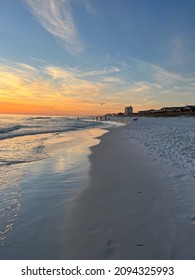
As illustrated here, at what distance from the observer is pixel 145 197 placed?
6074mm

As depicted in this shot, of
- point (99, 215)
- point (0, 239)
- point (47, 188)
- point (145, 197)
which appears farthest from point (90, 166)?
point (0, 239)

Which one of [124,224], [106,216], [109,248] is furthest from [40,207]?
[109,248]

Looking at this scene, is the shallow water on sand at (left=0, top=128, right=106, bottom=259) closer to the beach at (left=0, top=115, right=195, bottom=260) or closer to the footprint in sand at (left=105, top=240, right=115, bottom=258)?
the beach at (left=0, top=115, right=195, bottom=260)

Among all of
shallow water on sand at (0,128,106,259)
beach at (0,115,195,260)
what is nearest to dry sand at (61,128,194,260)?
beach at (0,115,195,260)

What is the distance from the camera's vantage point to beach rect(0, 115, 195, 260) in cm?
378

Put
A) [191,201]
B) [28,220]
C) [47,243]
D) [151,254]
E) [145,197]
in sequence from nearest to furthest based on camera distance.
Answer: [151,254]
[47,243]
[28,220]
[191,201]
[145,197]

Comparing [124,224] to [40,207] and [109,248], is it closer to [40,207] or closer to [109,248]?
[109,248]

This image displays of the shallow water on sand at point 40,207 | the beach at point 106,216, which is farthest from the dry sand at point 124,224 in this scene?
the shallow water on sand at point 40,207

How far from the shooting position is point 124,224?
A: 15.2 ft

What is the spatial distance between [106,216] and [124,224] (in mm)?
549

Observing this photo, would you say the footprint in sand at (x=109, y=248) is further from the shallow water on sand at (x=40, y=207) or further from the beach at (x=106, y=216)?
the shallow water on sand at (x=40, y=207)

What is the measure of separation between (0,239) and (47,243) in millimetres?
885

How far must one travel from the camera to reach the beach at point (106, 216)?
12.4 feet
